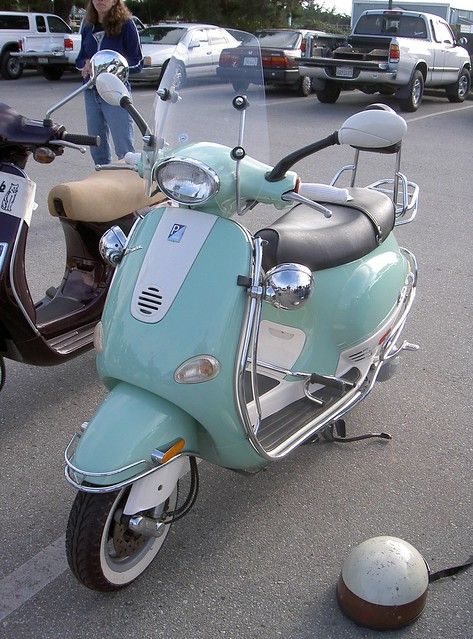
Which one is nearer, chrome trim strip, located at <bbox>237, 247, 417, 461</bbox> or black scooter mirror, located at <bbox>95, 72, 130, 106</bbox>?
chrome trim strip, located at <bbox>237, 247, 417, 461</bbox>

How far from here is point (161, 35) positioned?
53.0ft

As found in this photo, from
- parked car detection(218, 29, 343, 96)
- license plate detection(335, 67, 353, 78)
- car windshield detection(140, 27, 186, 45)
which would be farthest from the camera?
car windshield detection(140, 27, 186, 45)

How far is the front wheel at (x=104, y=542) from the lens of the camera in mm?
2227

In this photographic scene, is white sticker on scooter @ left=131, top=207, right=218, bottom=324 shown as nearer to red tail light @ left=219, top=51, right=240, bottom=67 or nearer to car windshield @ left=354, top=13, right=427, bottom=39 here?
red tail light @ left=219, top=51, right=240, bottom=67

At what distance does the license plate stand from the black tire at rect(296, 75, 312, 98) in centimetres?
161

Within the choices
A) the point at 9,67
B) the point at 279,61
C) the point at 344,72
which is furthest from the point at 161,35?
the point at 344,72

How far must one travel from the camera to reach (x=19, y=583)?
2.47 metres

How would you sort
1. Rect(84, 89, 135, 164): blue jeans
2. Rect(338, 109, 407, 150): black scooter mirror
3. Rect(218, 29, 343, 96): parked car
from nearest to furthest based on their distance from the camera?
→ Rect(338, 109, 407, 150): black scooter mirror, Rect(84, 89, 135, 164): blue jeans, Rect(218, 29, 343, 96): parked car

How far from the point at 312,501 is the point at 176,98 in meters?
1.56

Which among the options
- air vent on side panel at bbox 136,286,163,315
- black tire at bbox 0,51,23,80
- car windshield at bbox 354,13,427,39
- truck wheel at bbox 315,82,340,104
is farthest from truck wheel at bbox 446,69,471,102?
air vent on side panel at bbox 136,286,163,315

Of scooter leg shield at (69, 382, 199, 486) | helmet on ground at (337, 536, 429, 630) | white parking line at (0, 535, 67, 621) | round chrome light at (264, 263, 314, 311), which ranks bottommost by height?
white parking line at (0, 535, 67, 621)

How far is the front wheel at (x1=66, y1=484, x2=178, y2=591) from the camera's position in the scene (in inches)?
87.7

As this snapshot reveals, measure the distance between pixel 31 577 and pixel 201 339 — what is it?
982 millimetres

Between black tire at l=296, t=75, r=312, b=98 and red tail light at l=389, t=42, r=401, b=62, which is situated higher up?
red tail light at l=389, t=42, r=401, b=62
